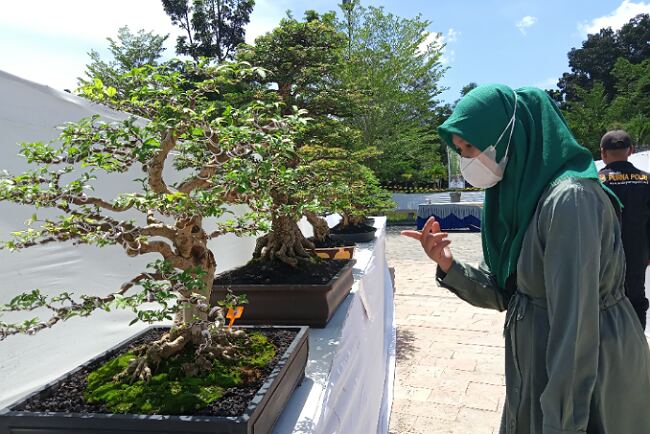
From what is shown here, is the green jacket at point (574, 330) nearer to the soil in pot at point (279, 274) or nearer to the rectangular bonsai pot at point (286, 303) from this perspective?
the rectangular bonsai pot at point (286, 303)

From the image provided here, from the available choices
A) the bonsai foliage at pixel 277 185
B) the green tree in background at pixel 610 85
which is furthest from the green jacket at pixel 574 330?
the green tree in background at pixel 610 85

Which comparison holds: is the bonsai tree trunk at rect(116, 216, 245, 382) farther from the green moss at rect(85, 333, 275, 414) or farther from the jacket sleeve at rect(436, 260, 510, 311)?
the jacket sleeve at rect(436, 260, 510, 311)

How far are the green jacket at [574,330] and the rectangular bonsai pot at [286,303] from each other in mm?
901

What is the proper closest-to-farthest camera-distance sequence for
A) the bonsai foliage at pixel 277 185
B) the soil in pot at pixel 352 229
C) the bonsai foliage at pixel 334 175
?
the bonsai foliage at pixel 277 185 < the bonsai foliage at pixel 334 175 < the soil in pot at pixel 352 229

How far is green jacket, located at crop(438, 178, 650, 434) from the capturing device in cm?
80

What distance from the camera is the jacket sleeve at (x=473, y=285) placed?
1163 millimetres

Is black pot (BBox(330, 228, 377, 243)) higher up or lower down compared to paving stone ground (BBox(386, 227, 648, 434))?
higher up

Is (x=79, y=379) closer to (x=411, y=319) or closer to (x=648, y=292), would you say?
(x=411, y=319)

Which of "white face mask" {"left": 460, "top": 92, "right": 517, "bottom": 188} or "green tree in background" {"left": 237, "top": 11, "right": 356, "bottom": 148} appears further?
"green tree in background" {"left": 237, "top": 11, "right": 356, "bottom": 148}

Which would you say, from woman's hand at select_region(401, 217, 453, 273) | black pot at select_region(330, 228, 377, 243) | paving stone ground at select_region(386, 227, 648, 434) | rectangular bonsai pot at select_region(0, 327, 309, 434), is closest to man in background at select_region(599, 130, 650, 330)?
paving stone ground at select_region(386, 227, 648, 434)

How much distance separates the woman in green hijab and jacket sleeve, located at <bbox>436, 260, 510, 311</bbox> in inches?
2.1

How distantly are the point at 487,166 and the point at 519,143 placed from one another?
9cm

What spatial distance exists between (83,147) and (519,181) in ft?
3.40

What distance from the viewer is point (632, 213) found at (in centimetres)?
233
